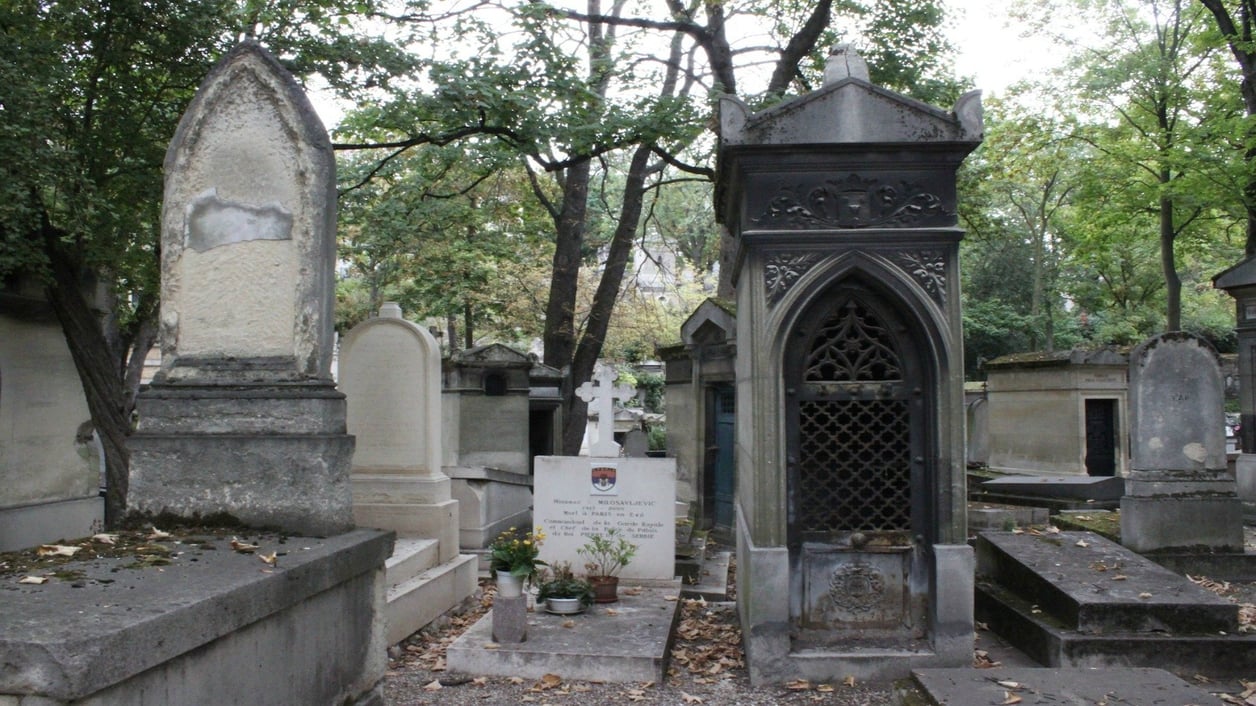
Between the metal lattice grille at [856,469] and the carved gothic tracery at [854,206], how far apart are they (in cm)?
119

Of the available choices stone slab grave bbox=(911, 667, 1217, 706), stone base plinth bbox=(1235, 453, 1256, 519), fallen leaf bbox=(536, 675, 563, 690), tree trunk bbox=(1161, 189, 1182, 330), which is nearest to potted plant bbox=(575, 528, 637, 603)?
fallen leaf bbox=(536, 675, 563, 690)

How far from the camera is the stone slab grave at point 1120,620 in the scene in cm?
585

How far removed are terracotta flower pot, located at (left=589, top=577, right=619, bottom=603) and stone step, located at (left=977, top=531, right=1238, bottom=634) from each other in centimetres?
301

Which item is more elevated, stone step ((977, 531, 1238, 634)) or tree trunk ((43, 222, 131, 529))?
tree trunk ((43, 222, 131, 529))

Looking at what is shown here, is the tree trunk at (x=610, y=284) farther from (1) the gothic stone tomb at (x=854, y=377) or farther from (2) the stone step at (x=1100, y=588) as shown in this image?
(1) the gothic stone tomb at (x=854, y=377)

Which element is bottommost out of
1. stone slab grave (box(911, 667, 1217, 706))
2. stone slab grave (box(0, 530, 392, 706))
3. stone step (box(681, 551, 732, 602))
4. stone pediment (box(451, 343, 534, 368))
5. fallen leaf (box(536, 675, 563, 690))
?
stone step (box(681, 551, 732, 602))

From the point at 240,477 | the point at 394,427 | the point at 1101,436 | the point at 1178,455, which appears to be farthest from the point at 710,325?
the point at 240,477

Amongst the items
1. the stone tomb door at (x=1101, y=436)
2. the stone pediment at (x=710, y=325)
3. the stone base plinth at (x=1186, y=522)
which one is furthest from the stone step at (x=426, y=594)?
the stone tomb door at (x=1101, y=436)

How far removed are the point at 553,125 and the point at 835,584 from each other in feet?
21.9

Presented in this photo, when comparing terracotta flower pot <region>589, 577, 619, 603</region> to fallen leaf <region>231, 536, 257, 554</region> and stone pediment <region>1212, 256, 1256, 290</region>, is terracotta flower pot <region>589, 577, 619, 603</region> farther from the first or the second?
stone pediment <region>1212, 256, 1256, 290</region>

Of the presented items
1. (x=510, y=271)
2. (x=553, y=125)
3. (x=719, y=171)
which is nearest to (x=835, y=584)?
(x=719, y=171)

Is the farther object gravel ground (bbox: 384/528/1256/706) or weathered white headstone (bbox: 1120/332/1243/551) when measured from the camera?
weathered white headstone (bbox: 1120/332/1243/551)

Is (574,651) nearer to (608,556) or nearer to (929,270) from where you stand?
(608,556)

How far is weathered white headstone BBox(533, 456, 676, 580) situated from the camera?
8.45 meters
